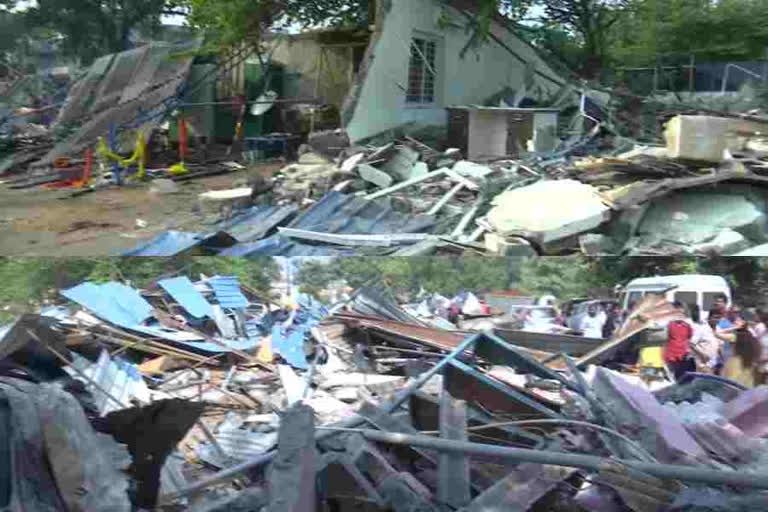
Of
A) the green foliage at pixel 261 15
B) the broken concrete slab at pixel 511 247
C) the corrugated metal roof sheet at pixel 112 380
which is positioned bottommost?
the corrugated metal roof sheet at pixel 112 380

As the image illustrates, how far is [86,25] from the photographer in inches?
667

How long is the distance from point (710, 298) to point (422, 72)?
7101 mm

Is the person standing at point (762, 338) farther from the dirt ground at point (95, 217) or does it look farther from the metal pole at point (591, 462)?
the dirt ground at point (95, 217)

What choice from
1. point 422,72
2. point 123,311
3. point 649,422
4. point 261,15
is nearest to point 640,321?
point 649,422

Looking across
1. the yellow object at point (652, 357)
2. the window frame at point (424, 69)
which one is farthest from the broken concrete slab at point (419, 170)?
the yellow object at point (652, 357)

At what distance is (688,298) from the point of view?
679 centimetres

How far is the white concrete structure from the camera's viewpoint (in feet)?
38.1

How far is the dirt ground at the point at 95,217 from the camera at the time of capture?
8.36 m

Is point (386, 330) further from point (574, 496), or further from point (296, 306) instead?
point (574, 496)

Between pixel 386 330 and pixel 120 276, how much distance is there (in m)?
2.91

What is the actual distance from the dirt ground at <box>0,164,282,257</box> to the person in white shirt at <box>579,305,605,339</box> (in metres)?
A: 4.08

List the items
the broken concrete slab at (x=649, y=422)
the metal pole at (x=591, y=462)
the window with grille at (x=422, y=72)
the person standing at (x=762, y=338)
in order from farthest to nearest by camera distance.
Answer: the window with grille at (x=422, y=72), the person standing at (x=762, y=338), the broken concrete slab at (x=649, y=422), the metal pole at (x=591, y=462)

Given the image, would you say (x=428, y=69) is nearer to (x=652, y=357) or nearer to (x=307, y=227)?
(x=307, y=227)

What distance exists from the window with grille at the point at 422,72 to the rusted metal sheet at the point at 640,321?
6.58m
